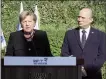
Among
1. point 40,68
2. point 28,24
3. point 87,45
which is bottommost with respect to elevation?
point 40,68

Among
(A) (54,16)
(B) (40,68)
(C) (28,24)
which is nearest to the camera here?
(B) (40,68)

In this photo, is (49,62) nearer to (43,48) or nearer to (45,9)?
(43,48)

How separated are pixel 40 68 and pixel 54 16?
2.26ft

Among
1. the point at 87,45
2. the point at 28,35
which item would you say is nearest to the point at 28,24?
the point at 28,35

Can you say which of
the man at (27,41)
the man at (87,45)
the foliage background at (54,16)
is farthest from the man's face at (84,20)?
the man at (27,41)

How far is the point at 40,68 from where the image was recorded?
10.9ft

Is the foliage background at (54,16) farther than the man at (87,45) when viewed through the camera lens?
Yes

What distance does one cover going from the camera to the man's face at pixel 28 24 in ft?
11.5

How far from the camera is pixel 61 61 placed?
3326mm

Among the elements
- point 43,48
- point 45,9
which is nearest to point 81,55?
point 43,48

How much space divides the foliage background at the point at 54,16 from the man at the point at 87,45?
0.14 meters

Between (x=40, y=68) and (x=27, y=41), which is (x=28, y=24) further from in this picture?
(x=40, y=68)

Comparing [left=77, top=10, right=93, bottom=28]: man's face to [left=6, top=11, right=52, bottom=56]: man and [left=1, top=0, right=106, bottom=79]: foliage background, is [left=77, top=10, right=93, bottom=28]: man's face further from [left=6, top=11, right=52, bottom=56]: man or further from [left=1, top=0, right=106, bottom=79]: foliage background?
[left=6, top=11, right=52, bottom=56]: man

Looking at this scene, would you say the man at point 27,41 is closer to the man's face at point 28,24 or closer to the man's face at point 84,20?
the man's face at point 28,24
